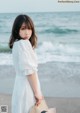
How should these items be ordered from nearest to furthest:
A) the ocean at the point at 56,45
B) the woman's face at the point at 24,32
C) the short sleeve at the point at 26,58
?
the short sleeve at the point at 26,58
the woman's face at the point at 24,32
the ocean at the point at 56,45

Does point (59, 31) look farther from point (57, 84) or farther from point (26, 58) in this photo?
point (26, 58)

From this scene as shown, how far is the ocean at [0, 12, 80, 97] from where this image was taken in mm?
2768

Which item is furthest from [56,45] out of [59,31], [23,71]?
[23,71]

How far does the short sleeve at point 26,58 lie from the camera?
213 cm

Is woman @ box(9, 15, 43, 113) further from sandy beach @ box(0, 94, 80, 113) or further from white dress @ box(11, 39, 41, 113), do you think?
sandy beach @ box(0, 94, 80, 113)

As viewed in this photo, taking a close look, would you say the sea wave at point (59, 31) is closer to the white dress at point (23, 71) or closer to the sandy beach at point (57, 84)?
the sandy beach at point (57, 84)

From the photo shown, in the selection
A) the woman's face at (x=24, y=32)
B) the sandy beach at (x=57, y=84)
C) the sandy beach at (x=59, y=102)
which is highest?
the woman's face at (x=24, y=32)

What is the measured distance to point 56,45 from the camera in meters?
2.79

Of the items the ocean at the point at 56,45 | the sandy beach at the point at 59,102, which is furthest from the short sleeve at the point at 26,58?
the sandy beach at the point at 59,102

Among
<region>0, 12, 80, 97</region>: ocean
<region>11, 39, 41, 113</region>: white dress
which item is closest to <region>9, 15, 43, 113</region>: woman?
<region>11, 39, 41, 113</region>: white dress

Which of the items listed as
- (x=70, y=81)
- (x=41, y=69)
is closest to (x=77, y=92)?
(x=70, y=81)

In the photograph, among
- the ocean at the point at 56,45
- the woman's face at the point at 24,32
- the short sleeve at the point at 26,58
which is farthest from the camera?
the ocean at the point at 56,45

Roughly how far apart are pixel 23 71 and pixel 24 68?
0.02 m

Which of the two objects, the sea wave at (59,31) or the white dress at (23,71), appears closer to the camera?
the white dress at (23,71)
